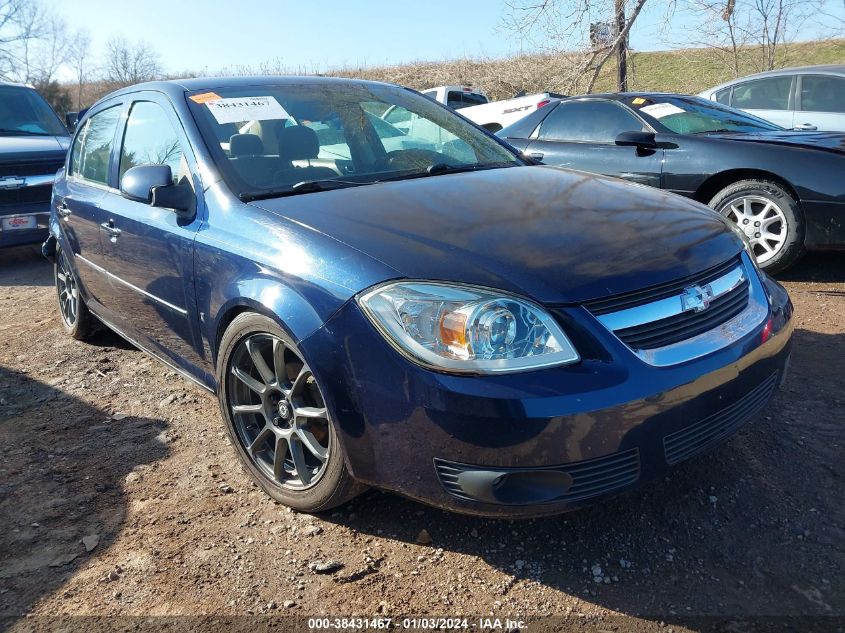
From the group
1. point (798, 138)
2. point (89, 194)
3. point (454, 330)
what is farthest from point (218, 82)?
point (798, 138)

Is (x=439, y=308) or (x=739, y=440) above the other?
(x=439, y=308)

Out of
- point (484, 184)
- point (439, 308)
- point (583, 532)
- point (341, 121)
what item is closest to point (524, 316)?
point (439, 308)

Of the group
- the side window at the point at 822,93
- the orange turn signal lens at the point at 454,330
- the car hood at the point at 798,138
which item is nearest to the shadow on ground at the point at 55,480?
the orange turn signal lens at the point at 454,330

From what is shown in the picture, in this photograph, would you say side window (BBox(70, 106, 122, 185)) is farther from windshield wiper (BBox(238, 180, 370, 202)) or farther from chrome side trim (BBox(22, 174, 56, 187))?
chrome side trim (BBox(22, 174, 56, 187))

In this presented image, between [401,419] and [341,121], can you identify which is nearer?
[401,419]

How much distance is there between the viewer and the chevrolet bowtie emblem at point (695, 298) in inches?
87.7

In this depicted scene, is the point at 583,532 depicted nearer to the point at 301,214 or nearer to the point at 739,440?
the point at 739,440

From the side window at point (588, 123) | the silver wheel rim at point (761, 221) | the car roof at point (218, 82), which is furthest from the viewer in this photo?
the side window at point (588, 123)

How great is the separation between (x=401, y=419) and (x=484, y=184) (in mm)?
1264

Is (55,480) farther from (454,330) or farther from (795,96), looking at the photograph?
(795,96)

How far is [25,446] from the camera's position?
3.33 metres

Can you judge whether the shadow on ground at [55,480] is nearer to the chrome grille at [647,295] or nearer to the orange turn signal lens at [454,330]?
the orange turn signal lens at [454,330]

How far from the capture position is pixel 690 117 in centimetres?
577

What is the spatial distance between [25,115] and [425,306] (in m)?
8.16
